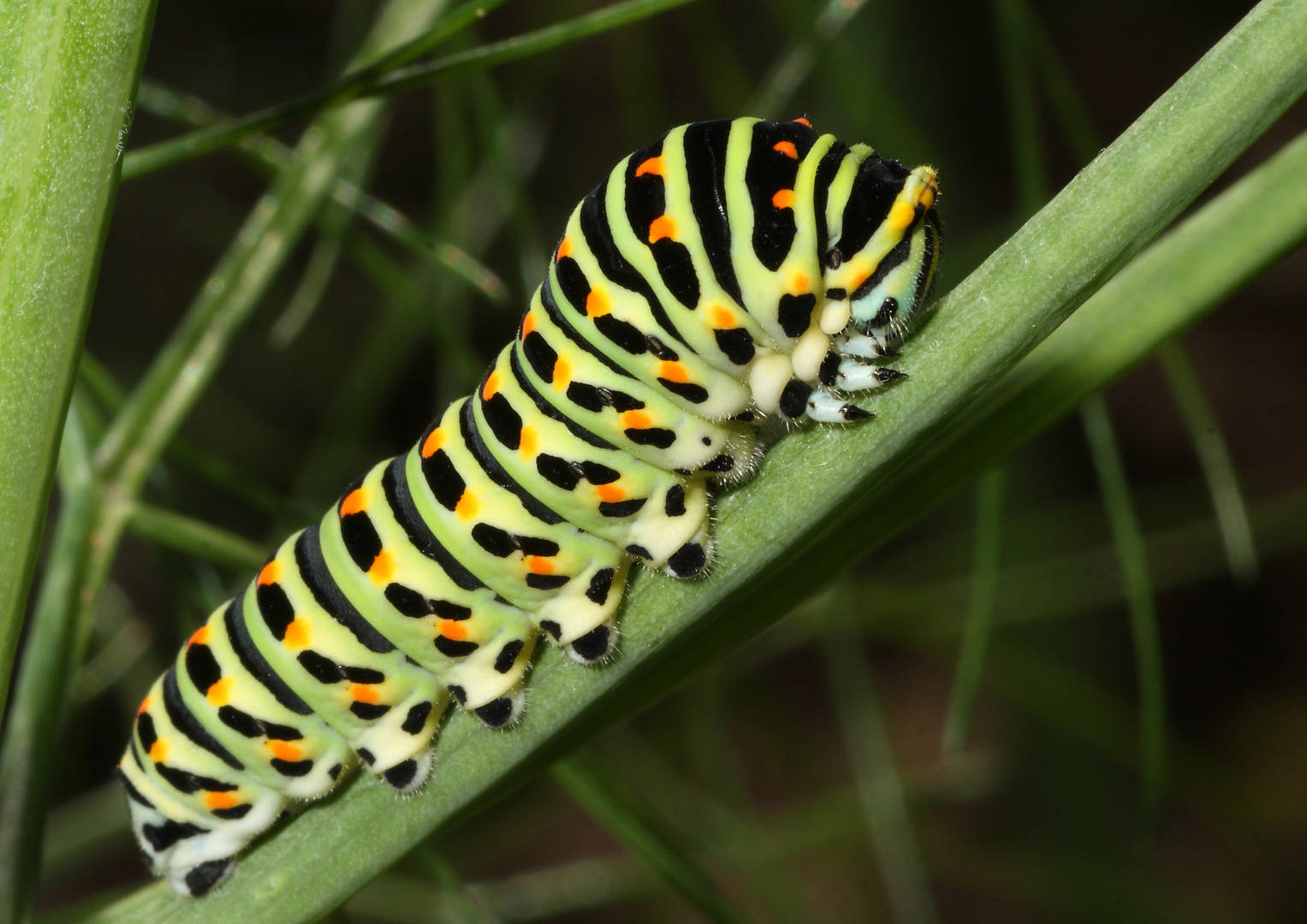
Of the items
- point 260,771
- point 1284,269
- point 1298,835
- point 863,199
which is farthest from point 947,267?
point 1298,835

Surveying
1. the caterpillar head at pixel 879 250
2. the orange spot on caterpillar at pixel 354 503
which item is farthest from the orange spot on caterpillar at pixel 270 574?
the caterpillar head at pixel 879 250

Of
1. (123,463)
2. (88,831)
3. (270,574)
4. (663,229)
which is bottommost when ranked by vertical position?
(663,229)

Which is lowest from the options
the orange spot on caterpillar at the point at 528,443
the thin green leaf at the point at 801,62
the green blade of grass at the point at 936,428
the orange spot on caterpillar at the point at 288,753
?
the green blade of grass at the point at 936,428

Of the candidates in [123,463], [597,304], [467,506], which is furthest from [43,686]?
[597,304]

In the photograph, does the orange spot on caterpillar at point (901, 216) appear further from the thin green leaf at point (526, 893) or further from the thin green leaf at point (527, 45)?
the thin green leaf at point (526, 893)

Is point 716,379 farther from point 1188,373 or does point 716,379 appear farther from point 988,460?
point 1188,373

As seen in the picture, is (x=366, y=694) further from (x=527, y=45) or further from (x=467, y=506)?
(x=527, y=45)
